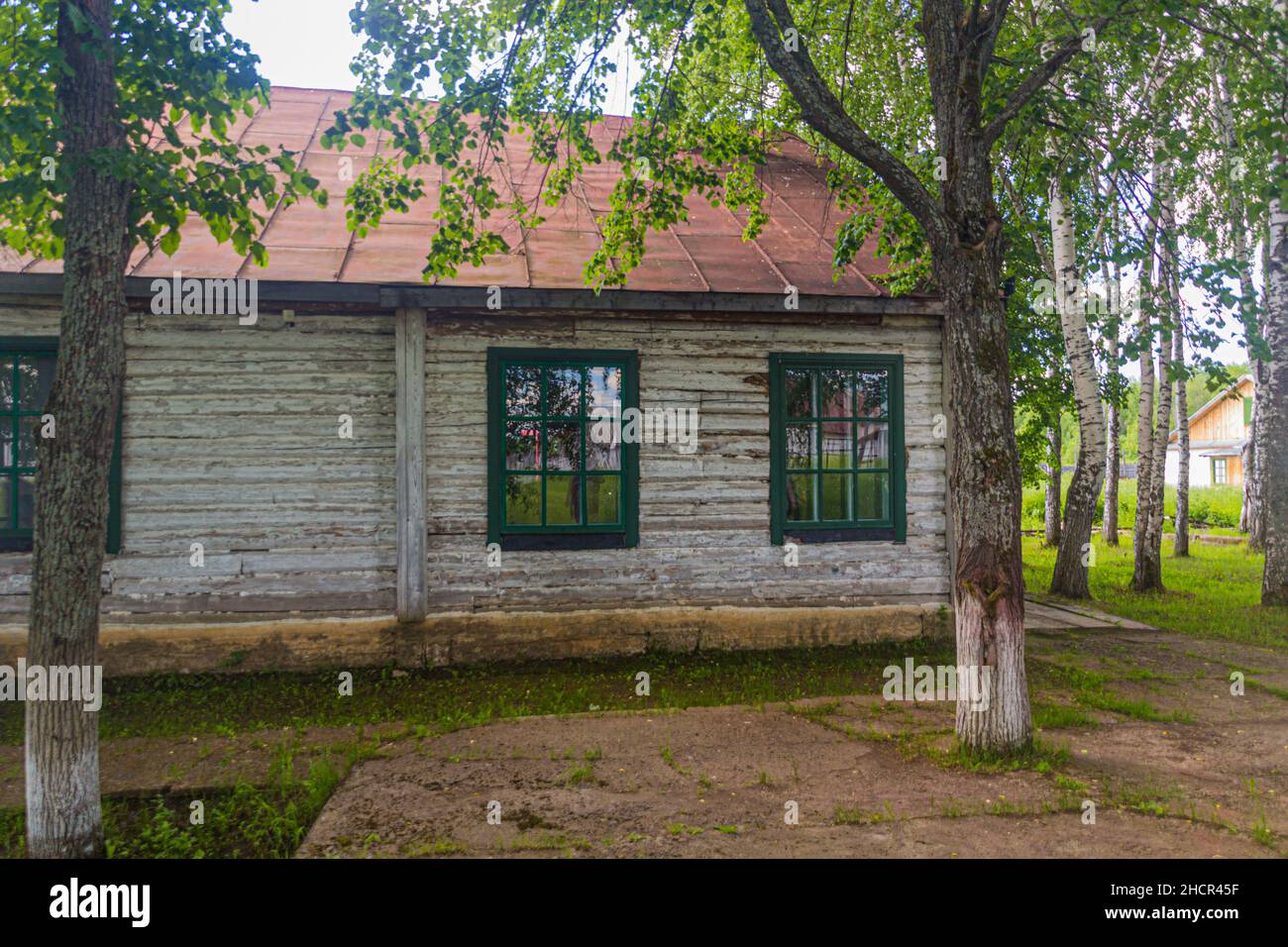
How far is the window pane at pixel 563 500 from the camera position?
26.5ft

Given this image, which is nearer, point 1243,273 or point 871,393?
point 1243,273

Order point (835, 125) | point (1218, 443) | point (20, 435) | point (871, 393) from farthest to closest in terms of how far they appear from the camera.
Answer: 1. point (1218, 443)
2. point (871, 393)
3. point (20, 435)
4. point (835, 125)

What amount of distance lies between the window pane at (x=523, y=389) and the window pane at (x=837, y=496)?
3080 millimetres

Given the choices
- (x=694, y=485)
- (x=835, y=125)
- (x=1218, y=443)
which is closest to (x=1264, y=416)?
(x=694, y=485)

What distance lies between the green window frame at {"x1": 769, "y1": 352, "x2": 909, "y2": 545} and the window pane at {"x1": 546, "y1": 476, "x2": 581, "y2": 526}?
6.47 ft

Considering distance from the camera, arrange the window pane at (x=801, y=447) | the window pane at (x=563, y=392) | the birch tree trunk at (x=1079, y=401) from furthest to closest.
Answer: the birch tree trunk at (x=1079, y=401), the window pane at (x=801, y=447), the window pane at (x=563, y=392)

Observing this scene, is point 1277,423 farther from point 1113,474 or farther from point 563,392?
point 563,392

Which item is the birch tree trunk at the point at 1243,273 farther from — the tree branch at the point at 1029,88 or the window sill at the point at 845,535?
the window sill at the point at 845,535

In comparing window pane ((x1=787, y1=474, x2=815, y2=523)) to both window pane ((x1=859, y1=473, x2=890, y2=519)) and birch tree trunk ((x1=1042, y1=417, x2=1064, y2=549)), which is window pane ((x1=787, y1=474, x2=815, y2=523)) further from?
birch tree trunk ((x1=1042, y1=417, x2=1064, y2=549))

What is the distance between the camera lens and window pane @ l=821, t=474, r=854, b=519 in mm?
8609

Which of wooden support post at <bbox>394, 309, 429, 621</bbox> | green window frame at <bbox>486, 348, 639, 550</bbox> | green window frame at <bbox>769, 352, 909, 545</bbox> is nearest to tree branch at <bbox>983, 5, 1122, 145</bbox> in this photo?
green window frame at <bbox>769, 352, 909, 545</bbox>

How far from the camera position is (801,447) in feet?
28.3

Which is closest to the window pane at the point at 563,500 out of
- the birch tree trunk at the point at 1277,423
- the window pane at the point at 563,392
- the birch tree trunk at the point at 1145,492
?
the window pane at the point at 563,392

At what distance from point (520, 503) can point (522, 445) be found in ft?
1.87
